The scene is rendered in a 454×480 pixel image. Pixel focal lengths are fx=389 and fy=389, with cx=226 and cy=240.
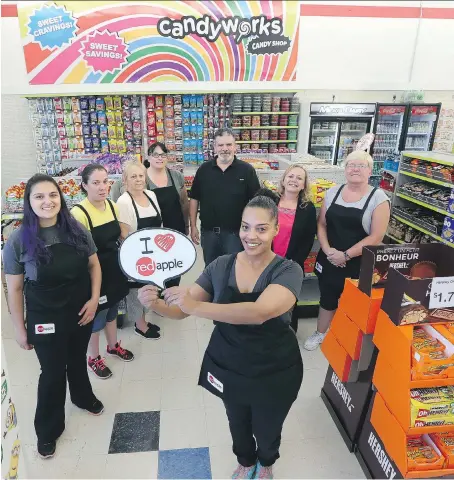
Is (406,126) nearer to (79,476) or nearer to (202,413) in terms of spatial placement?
(202,413)

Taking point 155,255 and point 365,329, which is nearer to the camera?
point 155,255

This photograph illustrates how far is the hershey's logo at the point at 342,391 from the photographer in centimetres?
255

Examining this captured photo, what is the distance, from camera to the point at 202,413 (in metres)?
2.82

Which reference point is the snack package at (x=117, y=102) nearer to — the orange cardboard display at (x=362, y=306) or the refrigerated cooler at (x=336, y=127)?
the refrigerated cooler at (x=336, y=127)

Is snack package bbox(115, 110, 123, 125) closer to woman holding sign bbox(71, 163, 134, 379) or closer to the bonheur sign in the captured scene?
woman holding sign bbox(71, 163, 134, 379)

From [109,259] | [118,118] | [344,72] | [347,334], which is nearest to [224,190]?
[109,259]

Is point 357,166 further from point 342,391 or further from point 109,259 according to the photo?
point 109,259

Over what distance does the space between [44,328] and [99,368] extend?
1.07m

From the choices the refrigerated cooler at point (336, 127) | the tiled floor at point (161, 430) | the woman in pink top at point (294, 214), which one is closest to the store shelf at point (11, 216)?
the tiled floor at point (161, 430)

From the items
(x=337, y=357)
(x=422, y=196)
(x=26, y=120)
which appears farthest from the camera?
(x=26, y=120)

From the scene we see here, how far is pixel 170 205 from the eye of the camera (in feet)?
12.0

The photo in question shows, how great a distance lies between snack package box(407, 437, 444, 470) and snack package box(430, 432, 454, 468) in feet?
0.12

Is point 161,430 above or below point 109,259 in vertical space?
below

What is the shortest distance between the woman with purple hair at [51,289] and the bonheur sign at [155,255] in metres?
0.80
